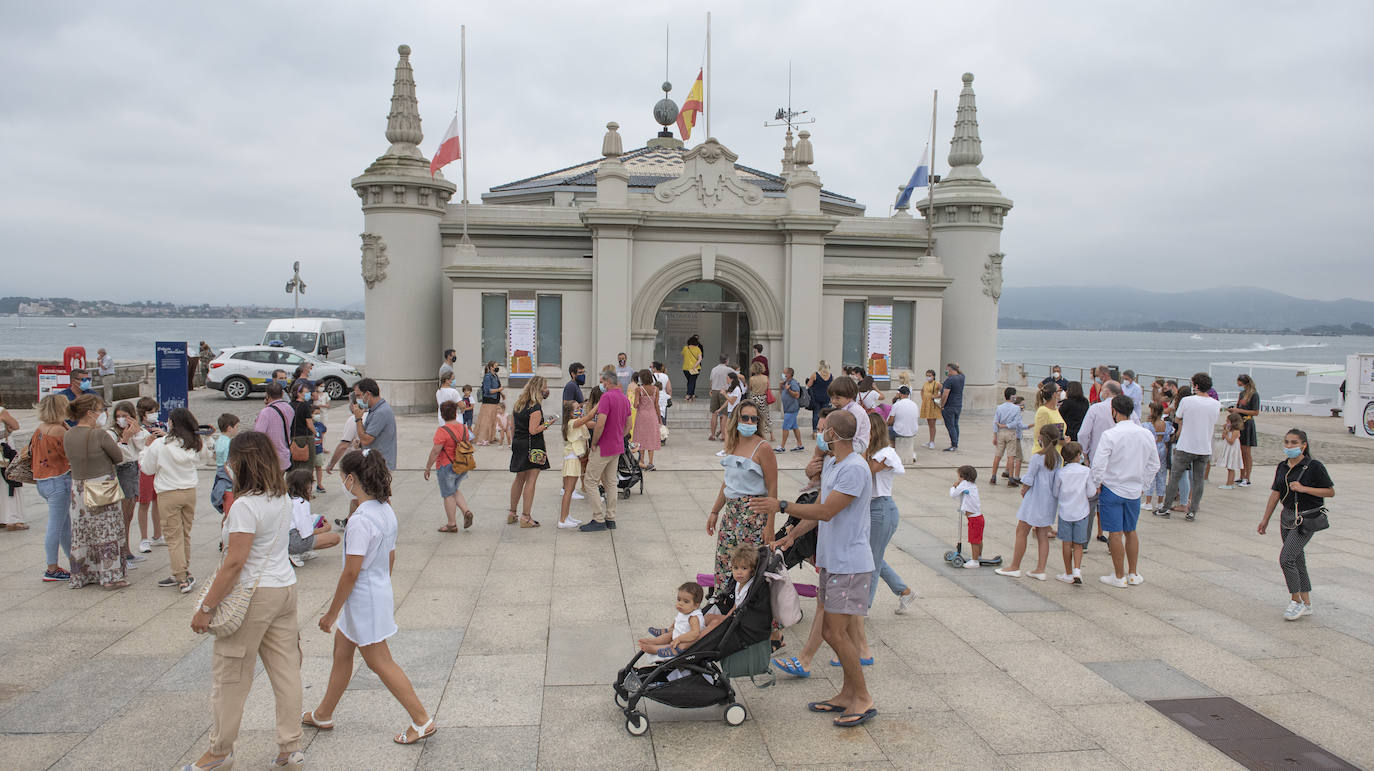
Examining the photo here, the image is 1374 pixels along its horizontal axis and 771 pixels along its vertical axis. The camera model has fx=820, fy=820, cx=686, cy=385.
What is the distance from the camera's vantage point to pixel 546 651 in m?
6.05

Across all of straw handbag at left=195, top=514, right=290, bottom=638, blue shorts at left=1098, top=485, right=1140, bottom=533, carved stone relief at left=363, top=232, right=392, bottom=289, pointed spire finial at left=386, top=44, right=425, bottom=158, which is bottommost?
blue shorts at left=1098, top=485, right=1140, bottom=533

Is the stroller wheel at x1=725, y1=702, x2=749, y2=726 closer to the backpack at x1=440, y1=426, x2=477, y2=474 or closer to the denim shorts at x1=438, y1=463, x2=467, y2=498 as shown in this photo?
the backpack at x1=440, y1=426, x2=477, y2=474

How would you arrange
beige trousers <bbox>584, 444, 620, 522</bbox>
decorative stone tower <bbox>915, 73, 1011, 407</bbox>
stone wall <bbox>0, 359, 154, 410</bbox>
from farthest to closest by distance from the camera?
stone wall <bbox>0, 359, 154, 410</bbox>
decorative stone tower <bbox>915, 73, 1011, 407</bbox>
beige trousers <bbox>584, 444, 620, 522</bbox>

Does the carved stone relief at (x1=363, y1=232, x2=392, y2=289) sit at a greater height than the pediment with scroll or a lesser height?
lesser

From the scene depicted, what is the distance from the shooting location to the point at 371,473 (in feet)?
14.9

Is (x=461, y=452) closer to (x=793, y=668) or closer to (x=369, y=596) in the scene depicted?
(x=369, y=596)

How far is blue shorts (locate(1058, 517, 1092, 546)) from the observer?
771 cm

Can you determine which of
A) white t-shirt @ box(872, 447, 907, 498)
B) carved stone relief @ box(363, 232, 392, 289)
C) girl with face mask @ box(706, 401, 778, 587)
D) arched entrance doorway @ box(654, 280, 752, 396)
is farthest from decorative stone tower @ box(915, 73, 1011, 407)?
girl with face mask @ box(706, 401, 778, 587)

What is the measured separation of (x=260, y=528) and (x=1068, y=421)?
35.8ft

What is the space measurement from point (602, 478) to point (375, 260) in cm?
1273

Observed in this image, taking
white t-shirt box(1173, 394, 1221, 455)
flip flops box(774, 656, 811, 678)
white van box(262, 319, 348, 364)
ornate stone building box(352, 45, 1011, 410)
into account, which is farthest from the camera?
white van box(262, 319, 348, 364)

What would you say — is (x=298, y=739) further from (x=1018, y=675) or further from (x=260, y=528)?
(x=1018, y=675)

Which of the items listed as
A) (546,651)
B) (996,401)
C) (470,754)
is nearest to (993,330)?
(996,401)

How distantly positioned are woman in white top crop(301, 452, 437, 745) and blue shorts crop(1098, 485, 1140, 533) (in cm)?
631
